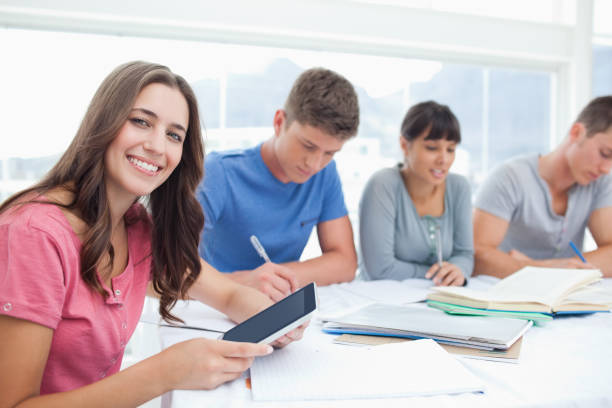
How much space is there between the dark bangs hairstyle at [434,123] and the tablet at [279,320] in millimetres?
1216

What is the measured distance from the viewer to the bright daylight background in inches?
96.3

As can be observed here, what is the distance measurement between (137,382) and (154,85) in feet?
1.71

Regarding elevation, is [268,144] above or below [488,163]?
above

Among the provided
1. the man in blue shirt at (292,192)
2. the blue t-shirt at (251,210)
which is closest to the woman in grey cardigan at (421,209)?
the man in blue shirt at (292,192)

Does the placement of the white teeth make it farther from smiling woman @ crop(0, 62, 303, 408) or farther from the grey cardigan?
the grey cardigan

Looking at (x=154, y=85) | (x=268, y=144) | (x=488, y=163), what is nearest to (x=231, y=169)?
(x=268, y=144)

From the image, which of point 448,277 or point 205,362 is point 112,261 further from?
point 448,277

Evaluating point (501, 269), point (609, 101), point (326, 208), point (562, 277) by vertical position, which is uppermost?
point (609, 101)

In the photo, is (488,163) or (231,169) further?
(488,163)

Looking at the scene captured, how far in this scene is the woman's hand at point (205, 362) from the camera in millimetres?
628

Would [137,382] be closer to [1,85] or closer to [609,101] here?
[609,101]

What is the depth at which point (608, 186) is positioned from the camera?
76.7 inches

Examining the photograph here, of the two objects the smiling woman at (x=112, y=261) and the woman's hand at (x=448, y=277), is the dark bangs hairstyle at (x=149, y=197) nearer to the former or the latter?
the smiling woman at (x=112, y=261)

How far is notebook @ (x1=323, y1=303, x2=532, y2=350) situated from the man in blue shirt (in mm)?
477
